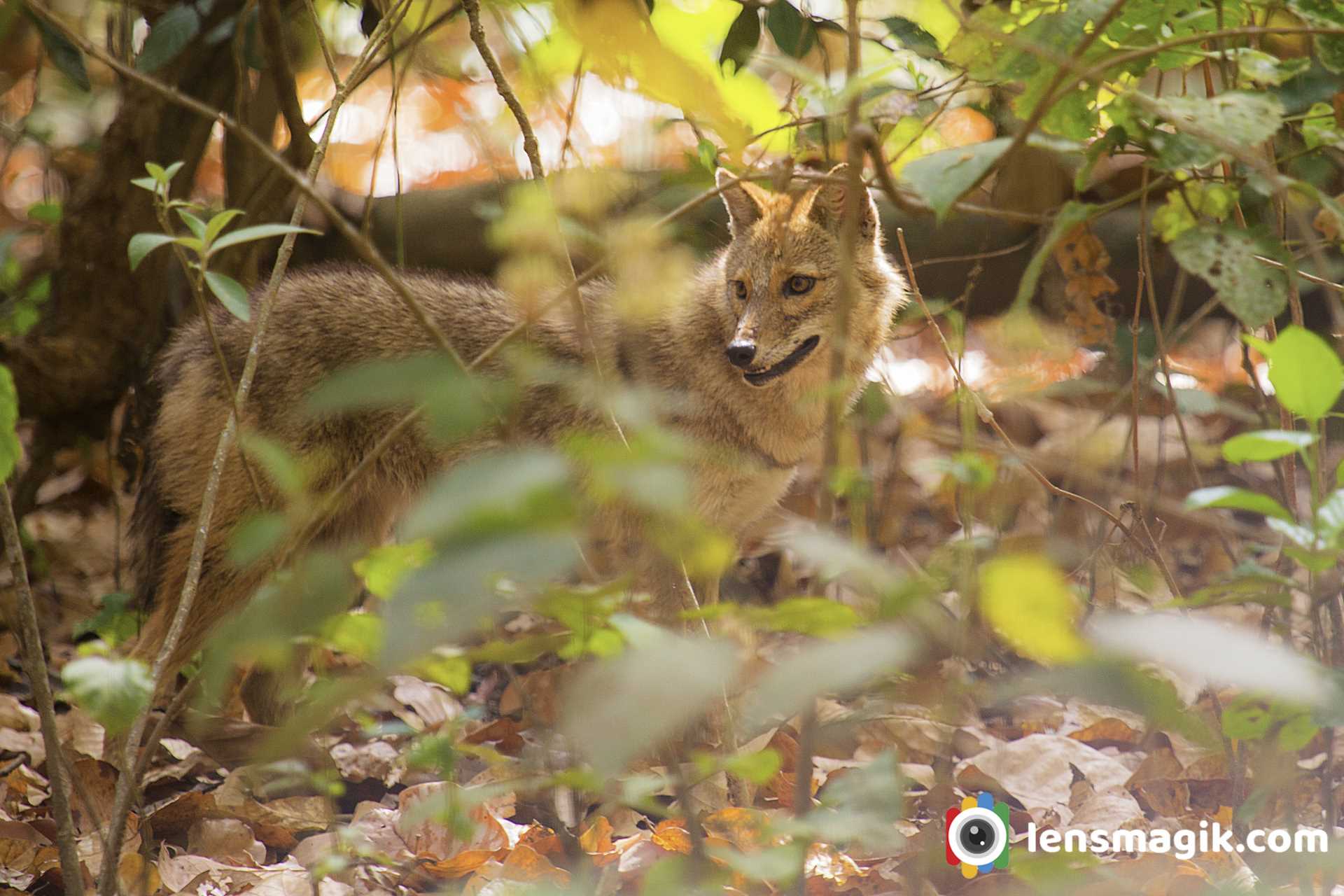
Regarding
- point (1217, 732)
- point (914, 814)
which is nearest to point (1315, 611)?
point (1217, 732)

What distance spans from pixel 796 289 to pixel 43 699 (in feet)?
10.2

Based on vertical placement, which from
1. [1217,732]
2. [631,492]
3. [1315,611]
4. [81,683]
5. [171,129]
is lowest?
[1217,732]

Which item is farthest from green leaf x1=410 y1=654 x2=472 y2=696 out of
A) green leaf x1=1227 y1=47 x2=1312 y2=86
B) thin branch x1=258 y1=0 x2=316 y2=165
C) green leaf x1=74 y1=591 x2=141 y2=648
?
green leaf x1=74 y1=591 x2=141 y2=648

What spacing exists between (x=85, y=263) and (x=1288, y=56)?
Answer: 5.01m

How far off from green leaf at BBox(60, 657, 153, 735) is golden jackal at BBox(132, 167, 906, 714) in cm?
251

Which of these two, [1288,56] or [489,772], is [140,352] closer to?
[489,772]

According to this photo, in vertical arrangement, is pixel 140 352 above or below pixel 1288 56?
below

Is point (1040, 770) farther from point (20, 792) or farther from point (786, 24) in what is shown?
point (20, 792)

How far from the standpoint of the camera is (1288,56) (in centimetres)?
371

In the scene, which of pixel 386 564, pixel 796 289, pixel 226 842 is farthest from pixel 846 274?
pixel 796 289

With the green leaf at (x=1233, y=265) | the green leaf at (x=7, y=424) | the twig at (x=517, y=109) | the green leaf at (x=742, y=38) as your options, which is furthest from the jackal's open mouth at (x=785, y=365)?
the green leaf at (x=7, y=424)

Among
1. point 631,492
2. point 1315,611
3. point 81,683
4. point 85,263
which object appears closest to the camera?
point 631,492

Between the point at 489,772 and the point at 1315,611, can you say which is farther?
the point at 489,772

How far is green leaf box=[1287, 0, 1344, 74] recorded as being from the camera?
2047mm
